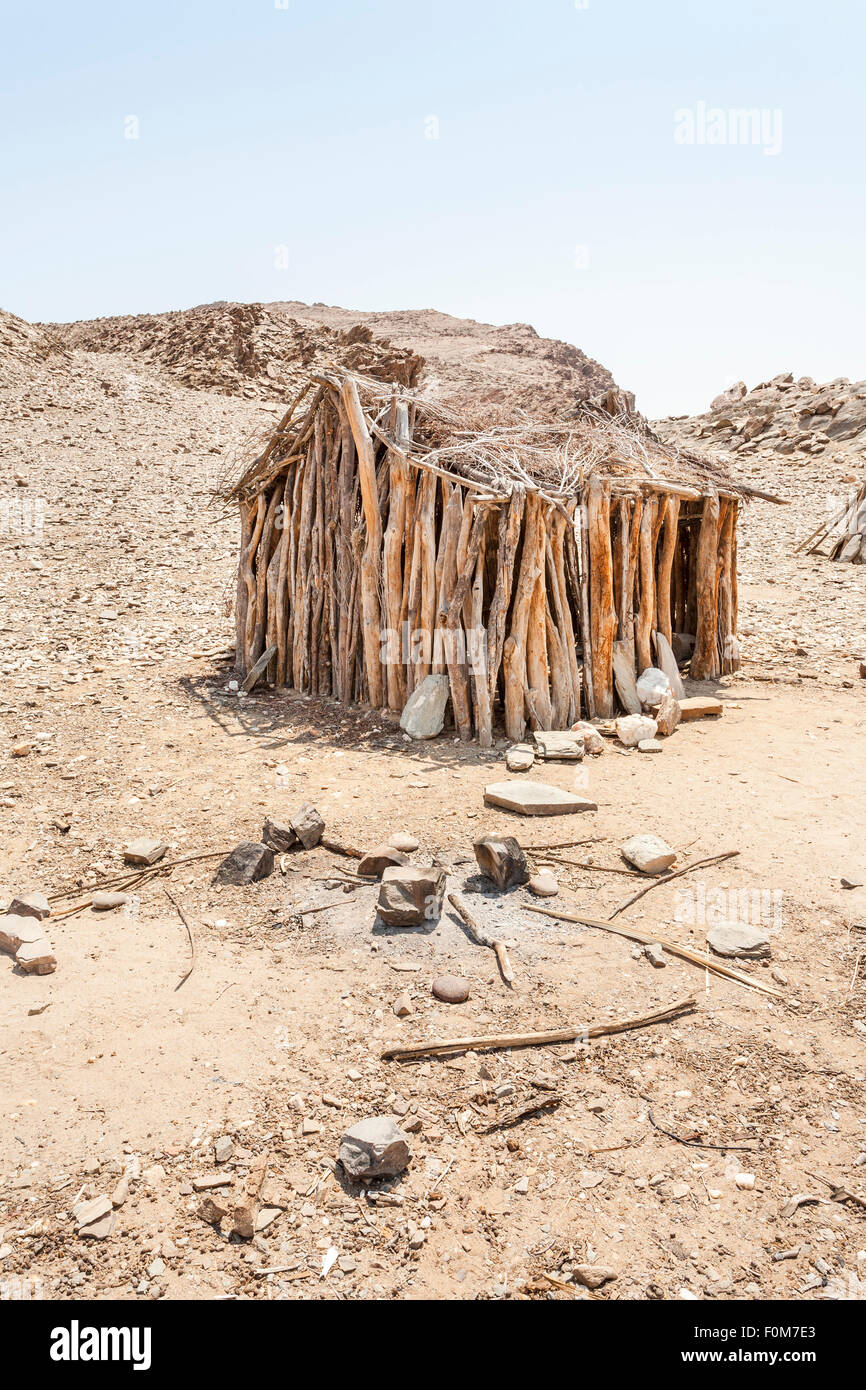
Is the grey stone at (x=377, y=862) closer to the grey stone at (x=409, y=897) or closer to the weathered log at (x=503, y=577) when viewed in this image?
→ the grey stone at (x=409, y=897)

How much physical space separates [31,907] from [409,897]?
1.54m

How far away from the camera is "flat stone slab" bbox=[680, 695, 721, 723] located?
6.00m

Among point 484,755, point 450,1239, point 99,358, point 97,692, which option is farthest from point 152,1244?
point 99,358

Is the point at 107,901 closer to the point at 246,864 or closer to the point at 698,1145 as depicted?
the point at 246,864

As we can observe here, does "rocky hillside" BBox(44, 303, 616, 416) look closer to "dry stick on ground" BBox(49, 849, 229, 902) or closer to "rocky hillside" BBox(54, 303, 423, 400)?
"rocky hillside" BBox(54, 303, 423, 400)

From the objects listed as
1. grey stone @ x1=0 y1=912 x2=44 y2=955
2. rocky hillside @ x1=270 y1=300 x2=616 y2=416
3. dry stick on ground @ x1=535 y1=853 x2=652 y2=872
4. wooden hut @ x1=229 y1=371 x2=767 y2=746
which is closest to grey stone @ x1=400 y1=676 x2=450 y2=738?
wooden hut @ x1=229 y1=371 x2=767 y2=746

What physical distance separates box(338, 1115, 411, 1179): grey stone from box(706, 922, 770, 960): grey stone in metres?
1.50

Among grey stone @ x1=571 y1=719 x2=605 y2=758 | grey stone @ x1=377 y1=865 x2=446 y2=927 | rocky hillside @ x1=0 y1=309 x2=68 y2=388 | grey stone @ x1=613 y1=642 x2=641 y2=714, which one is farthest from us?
rocky hillside @ x1=0 y1=309 x2=68 y2=388

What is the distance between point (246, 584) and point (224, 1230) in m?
5.48

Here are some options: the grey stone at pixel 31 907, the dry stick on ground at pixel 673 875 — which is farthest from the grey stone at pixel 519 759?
the grey stone at pixel 31 907

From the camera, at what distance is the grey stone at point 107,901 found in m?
3.63

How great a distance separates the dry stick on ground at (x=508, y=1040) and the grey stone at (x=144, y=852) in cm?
176
